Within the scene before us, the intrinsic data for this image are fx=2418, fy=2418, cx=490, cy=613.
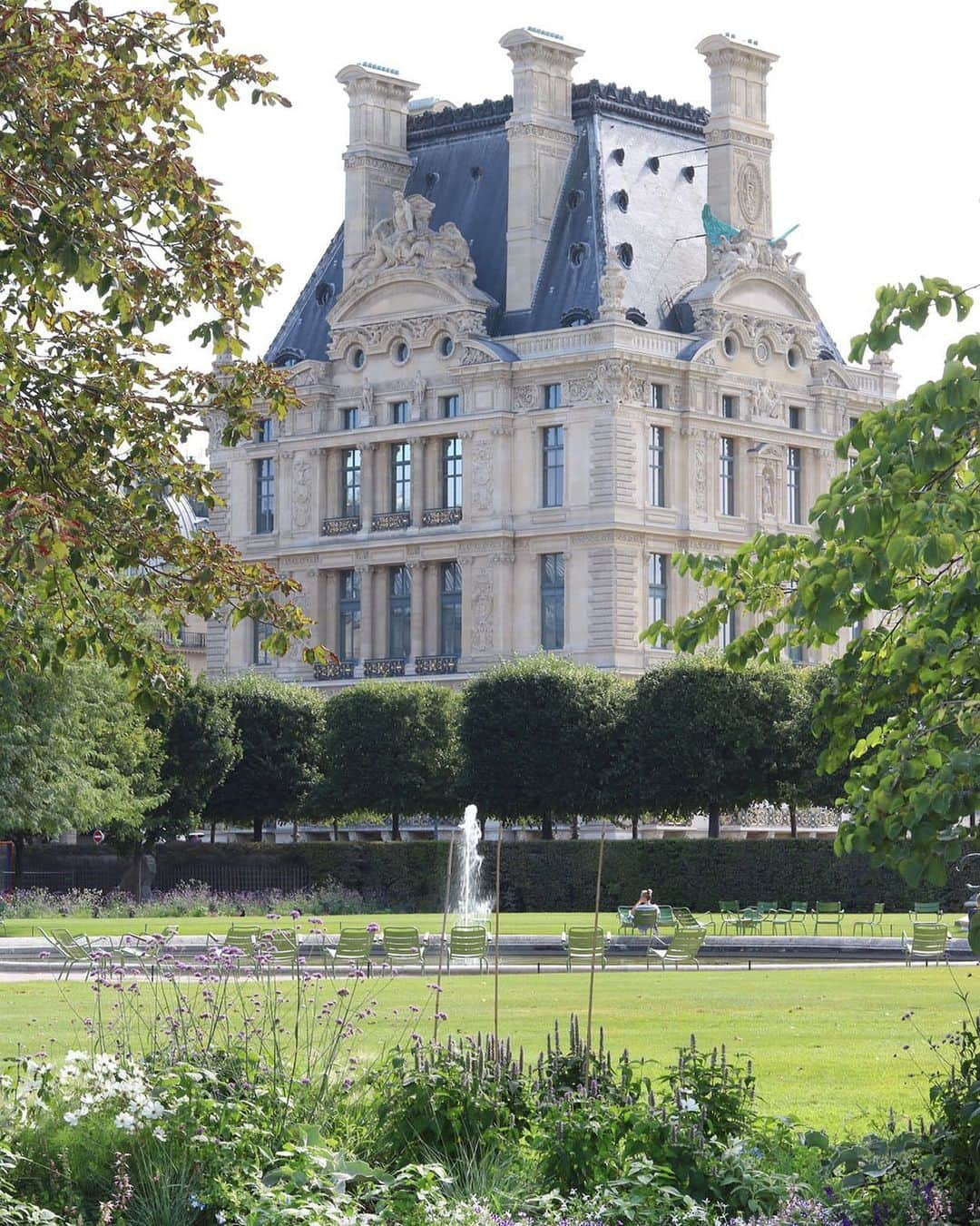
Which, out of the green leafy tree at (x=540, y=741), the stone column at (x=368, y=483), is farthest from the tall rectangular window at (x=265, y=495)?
the green leafy tree at (x=540, y=741)

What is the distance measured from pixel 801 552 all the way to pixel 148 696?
164 inches

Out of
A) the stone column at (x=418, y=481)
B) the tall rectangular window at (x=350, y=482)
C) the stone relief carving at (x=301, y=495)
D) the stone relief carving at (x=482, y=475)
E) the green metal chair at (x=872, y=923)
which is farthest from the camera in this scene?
the stone relief carving at (x=301, y=495)

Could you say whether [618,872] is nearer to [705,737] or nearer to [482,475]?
[705,737]

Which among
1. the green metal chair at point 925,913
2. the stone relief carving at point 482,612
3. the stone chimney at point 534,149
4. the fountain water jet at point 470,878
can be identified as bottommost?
the green metal chair at point 925,913

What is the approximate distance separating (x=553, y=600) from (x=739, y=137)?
17.1 metres

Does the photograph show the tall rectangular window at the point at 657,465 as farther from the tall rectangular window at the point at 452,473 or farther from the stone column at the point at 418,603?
the stone column at the point at 418,603

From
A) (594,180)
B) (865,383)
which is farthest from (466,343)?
(865,383)

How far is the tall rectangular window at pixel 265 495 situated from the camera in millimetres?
87438

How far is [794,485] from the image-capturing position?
84.1 m

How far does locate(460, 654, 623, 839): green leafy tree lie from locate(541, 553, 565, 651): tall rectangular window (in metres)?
13.2

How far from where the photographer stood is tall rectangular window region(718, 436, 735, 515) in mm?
81062

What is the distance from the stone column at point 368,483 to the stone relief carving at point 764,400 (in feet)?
43.3

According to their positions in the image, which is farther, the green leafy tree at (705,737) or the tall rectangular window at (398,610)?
the tall rectangular window at (398,610)

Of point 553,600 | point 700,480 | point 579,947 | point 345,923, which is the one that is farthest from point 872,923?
point 700,480
